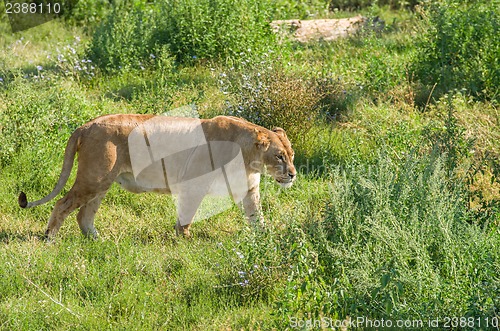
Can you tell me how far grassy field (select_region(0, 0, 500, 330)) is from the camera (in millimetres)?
5625

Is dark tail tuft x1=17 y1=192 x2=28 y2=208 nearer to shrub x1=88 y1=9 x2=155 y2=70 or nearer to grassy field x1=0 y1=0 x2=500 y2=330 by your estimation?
grassy field x1=0 y1=0 x2=500 y2=330

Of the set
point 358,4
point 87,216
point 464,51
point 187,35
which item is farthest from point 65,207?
point 358,4

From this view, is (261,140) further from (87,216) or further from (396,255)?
(396,255)

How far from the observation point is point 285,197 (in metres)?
8.04

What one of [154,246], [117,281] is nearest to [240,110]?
[154,246]

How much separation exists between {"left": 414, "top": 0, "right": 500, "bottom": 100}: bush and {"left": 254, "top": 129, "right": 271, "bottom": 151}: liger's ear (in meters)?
3.89

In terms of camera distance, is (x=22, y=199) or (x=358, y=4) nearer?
(x=22, y=199)

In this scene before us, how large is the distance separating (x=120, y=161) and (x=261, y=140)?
128 centimetres

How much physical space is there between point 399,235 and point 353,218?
64 cm

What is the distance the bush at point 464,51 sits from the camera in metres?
10.1

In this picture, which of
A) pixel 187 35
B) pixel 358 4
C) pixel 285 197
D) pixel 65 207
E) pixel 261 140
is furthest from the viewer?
pixel 358 4

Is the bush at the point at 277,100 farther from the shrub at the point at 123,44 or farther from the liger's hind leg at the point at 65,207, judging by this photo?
the liger's hind leg at the point at 65,207

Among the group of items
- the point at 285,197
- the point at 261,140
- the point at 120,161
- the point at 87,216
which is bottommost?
the point at 285,197

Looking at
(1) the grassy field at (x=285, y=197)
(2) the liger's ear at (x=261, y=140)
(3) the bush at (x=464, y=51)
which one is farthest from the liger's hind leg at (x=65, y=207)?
(3) the bush at (x=464, y=51)
